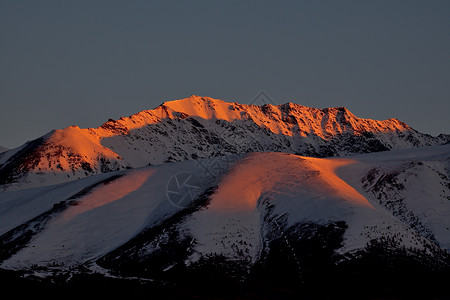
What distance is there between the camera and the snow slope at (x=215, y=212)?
51844mm

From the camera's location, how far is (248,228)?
2192 inches

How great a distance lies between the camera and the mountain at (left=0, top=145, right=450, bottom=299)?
44.2 meters

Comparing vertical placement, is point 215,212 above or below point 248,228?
above

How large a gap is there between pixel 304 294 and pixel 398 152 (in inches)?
2211

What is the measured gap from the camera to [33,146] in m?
188

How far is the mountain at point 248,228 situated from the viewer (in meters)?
44.2

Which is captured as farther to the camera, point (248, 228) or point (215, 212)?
point (215, 212)

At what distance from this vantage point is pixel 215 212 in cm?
5869

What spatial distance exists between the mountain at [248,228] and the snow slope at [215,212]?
173 millimetres

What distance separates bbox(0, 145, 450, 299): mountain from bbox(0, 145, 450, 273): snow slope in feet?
0.57

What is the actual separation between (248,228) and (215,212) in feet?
15.8

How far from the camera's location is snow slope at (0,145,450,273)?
170 feet

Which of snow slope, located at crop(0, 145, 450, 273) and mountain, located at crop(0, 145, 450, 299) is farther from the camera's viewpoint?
snow slope, located at crop(0, 145, 450, 273)

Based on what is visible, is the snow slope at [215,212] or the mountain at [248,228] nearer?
the mountain at [248,228]
